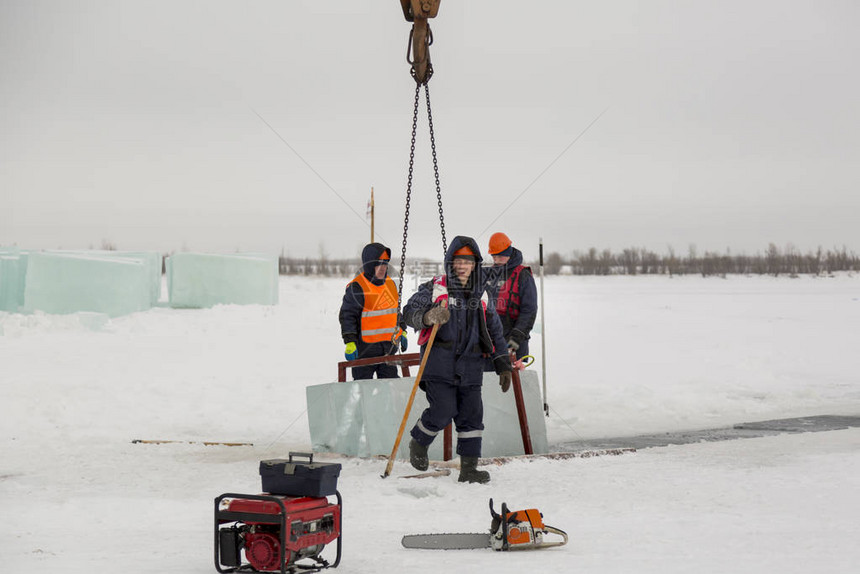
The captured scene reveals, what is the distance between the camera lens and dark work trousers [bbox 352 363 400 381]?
8.38 meters

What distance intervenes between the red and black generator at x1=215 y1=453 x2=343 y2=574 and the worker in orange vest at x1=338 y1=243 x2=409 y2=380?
13.5ft

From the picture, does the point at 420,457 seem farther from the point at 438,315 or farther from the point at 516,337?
the point at 516,337

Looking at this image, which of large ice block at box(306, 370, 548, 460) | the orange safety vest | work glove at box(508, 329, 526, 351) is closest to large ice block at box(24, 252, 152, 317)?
the orange safety vest

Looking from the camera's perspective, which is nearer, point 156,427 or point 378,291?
point 378,291

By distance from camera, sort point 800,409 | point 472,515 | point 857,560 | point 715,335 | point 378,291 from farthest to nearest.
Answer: point 715,335 → point 800,409 → point 378,291 → point 472,515 → point 857,560

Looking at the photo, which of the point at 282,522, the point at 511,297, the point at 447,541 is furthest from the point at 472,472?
the point at 282,522

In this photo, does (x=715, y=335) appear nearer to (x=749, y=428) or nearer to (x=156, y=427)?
(x=749, y=428)

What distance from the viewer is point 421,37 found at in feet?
25.0

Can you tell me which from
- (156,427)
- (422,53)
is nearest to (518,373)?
(422,53)

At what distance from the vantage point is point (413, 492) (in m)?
6.02

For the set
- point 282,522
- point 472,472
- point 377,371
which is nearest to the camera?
point 282,522

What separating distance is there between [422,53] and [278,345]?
1100 cm

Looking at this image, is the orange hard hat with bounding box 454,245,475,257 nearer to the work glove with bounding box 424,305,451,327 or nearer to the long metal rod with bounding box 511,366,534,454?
the work glove with bounding box 424,305,451,327

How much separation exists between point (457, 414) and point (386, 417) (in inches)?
39.3
